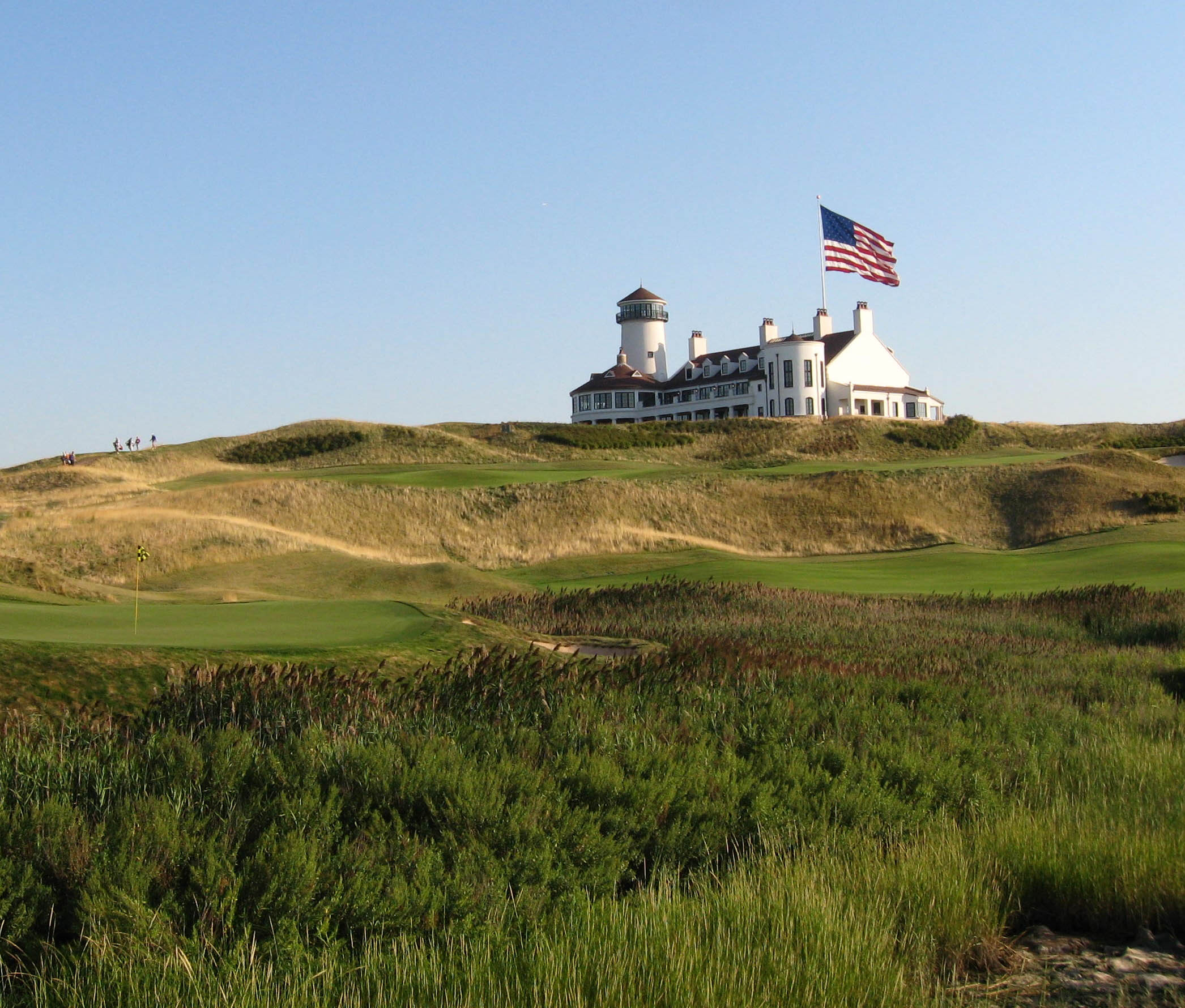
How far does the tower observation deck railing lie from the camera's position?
97.0 meters

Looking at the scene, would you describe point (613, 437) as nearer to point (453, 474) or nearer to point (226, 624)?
point (453, 474)

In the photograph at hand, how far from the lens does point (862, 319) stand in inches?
3364

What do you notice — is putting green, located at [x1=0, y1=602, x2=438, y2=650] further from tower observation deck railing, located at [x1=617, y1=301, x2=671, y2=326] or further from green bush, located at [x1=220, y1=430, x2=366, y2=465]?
tower observation deck railing, located at [x1=617, y1=301, x2=671, y2=326]

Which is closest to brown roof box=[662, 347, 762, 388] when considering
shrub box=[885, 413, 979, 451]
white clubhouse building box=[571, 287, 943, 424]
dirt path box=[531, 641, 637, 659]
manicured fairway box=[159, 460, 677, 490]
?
white clubhouse building box=[571, 287, 943, 424]

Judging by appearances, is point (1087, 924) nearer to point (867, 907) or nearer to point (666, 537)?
point (867, 907)

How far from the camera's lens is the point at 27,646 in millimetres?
9484

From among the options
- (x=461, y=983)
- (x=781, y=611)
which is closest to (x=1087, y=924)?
(x=461, y=983)

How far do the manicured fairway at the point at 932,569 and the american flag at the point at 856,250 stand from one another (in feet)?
90.0

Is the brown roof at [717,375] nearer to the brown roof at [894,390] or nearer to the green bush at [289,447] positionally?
the brown roof at [894,390]

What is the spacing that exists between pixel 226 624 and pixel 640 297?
87.0 m

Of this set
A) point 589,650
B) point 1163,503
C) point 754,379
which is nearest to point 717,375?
point 754,379

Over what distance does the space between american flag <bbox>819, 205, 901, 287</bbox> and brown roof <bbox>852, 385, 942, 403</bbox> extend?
799 inches

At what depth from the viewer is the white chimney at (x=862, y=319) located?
85.2 meters

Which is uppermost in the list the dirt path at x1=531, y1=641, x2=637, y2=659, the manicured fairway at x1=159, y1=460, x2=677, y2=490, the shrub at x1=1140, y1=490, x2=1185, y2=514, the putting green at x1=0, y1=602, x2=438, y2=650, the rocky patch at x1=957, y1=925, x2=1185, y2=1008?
the manicured fairway at x1=159, y1=460, x2=677, y2=490
